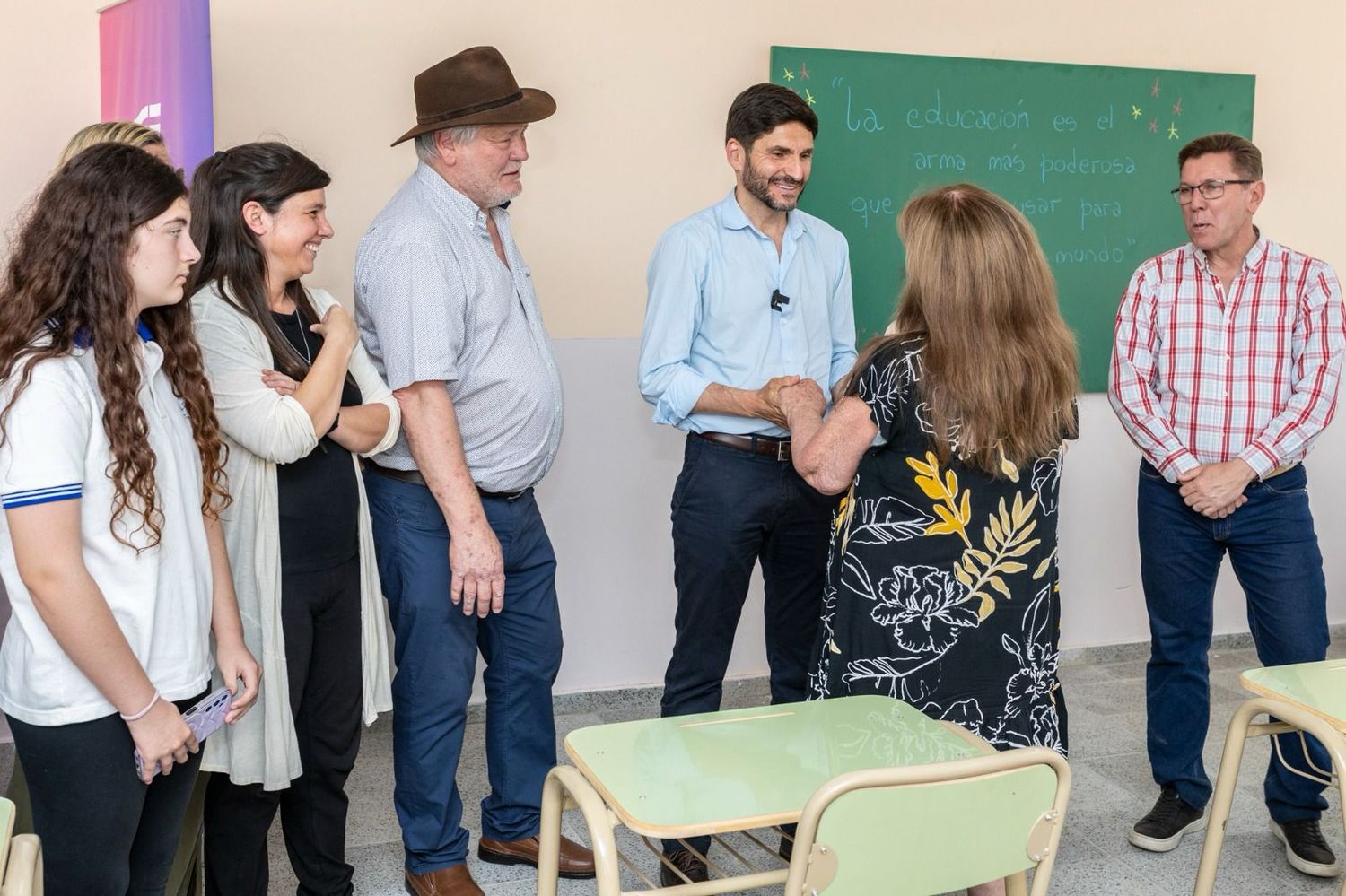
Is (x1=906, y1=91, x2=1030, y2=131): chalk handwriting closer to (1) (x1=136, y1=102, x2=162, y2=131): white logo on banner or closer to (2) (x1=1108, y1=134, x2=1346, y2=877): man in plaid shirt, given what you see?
(2) (x1=1108, y1=134, x2=1346, y2=877): man in plaid shirt

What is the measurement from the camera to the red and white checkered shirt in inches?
115

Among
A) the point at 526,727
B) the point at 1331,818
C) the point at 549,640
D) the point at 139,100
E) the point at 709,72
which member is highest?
the point at 709,72

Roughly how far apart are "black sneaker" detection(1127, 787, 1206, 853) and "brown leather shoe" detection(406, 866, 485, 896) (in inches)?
60.2

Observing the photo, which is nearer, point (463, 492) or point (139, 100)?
point (463, 492)

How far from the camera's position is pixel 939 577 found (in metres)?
2.11

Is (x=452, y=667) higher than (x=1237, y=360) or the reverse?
the reverse

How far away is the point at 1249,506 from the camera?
289cm

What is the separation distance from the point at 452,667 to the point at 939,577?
3.35ft

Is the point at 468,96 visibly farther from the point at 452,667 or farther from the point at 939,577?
the point at 939,577

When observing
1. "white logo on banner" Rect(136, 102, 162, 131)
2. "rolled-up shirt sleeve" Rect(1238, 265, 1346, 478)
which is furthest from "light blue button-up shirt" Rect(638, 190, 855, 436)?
"white logo on banner" Rect(136, 102, 162, 131)

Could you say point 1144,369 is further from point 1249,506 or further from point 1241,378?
point 1249,506

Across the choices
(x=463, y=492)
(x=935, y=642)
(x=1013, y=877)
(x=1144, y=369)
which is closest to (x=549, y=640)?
(x=463, y=492)

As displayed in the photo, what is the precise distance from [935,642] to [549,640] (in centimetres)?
93

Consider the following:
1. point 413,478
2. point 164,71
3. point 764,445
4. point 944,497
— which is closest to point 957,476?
point 944,497
